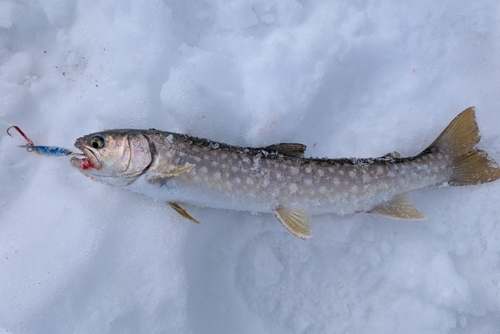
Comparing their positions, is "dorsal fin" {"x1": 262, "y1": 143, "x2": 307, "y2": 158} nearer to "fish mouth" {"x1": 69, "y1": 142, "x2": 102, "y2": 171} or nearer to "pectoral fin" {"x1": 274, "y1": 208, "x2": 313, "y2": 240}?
"pectoral fin" {"x1": 274, "y1": 208, "x2": 313, "y2": 240}

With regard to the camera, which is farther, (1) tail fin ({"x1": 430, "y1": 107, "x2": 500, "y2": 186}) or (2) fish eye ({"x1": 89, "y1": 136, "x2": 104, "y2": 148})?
(1) tail fin ({"x1": 430, "y1": 107, "x2": 500, "y2": 186})

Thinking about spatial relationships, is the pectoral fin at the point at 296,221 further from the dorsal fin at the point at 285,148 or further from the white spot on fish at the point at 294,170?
the dorsal fin at the point at 285,148

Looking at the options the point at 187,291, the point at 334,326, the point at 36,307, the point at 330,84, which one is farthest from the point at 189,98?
the point at 334,326

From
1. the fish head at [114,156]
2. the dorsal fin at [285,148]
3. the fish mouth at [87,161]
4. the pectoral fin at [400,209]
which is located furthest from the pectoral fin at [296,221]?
the fish mouth at [87,161]

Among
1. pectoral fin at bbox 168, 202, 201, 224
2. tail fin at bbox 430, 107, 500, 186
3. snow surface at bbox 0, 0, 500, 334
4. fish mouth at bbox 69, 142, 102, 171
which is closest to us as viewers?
fish mouth at bbox 69, 142, 102, 171

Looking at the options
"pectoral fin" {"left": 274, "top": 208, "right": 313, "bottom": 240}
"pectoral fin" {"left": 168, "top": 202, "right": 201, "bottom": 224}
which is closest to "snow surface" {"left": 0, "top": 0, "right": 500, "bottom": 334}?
"pectoral fin" {"left": 168, "top": 202, "right": 201, "bottom": 224}

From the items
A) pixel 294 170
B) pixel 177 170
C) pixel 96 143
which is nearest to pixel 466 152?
pixel 294 170
